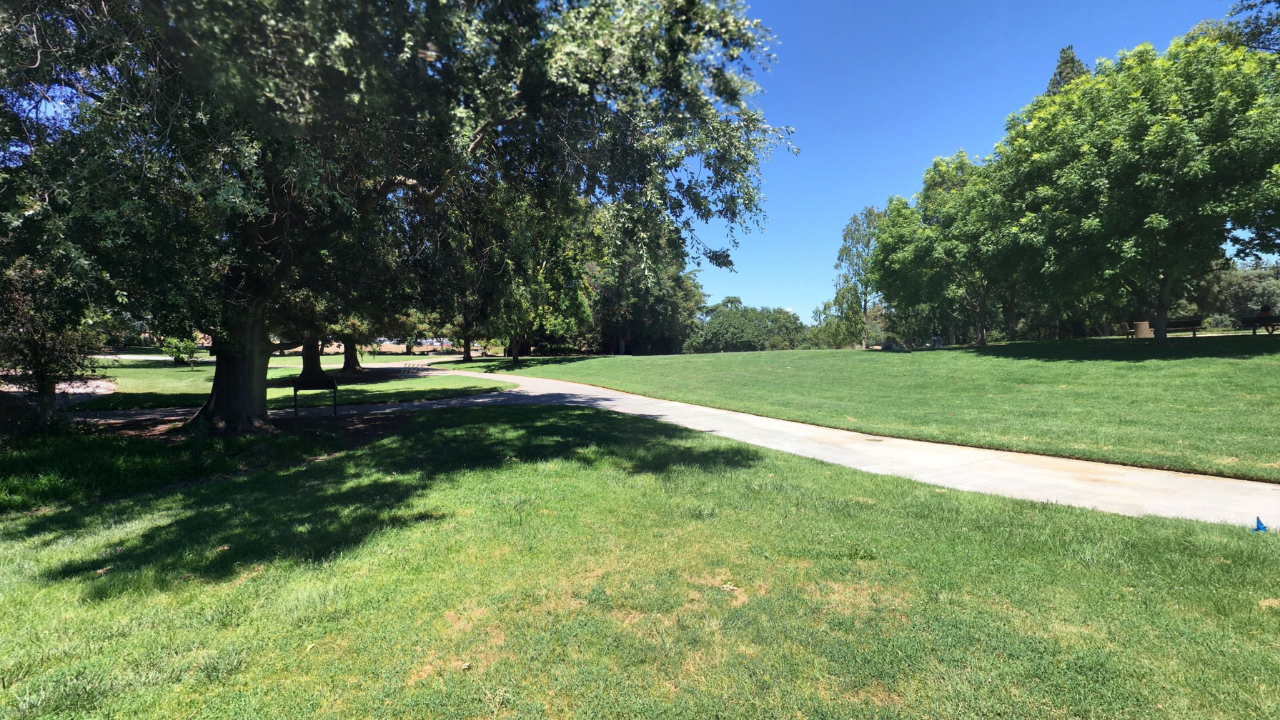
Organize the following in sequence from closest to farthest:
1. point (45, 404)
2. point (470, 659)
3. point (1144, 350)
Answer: point (470, 659) < point (45, 404) < point (1144, 350)

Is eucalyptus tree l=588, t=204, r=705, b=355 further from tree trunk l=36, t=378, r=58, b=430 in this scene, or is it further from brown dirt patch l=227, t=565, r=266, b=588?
tree trunk l=36, t=378, r=58, b=430

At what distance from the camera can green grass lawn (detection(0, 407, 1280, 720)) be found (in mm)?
2682

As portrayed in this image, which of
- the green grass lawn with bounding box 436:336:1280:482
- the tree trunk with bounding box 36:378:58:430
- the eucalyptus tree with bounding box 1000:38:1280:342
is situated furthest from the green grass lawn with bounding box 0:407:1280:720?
the eucalyptus tree with bounding box 1000:38:1280:342

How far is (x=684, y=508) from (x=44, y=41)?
8.30 m

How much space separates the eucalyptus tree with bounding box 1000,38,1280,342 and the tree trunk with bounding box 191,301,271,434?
879 inches

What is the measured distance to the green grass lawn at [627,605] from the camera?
8.80ft

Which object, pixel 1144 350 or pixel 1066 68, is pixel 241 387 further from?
pixel 1066 68

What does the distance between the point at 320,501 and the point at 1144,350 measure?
24.1 m

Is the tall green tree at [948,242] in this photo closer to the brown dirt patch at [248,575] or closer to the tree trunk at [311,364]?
the brown dirt patch at [248,575]

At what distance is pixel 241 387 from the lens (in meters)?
9.95

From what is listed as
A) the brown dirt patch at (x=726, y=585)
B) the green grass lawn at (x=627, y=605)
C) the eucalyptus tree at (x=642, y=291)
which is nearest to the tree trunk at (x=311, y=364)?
the eucalyptus tree at (x=642, y=291)

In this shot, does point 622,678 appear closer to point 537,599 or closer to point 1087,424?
point 537,599

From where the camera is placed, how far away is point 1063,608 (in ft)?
11.2

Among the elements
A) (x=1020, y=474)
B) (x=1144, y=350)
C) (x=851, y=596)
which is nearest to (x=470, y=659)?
(x=851, y=596)
